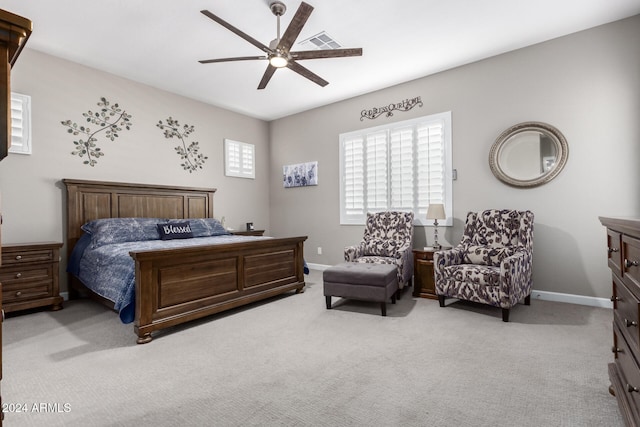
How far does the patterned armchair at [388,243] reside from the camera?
4.21 metres

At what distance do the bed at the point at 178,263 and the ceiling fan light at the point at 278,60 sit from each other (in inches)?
71.4

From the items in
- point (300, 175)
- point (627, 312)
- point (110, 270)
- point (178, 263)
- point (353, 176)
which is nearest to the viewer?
point (627, 312)

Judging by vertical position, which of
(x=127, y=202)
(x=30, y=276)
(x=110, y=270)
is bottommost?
(x=30, y=276)

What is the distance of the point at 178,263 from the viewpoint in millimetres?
2980

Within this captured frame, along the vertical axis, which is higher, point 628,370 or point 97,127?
point 97,127

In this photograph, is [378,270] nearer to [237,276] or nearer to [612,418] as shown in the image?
[237,276]

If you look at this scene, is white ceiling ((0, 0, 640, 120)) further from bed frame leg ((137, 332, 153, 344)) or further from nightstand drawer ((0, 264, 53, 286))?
bed frame leg ((137, 332, 153, 344))

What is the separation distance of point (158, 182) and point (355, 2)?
12.4 ft

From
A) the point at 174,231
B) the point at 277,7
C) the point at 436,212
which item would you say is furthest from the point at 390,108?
the point at 174,231

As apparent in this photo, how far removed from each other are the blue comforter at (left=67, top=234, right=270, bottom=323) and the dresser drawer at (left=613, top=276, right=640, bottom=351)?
126 inches

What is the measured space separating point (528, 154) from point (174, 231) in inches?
180

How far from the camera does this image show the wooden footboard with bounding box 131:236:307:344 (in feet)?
9.02

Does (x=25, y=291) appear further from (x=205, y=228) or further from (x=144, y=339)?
(x=205, y=228)

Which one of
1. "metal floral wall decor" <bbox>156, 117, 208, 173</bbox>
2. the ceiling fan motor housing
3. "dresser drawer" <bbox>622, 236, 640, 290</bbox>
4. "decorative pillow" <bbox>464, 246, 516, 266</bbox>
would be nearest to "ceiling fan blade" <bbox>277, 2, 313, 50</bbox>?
the ceiling fan motor housing
